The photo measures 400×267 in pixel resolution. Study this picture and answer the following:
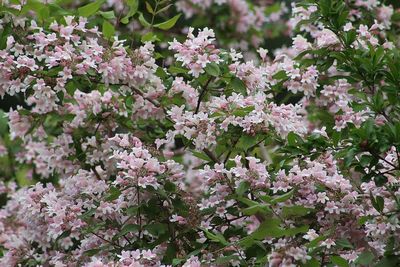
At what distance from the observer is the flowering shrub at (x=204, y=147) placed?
2.28m

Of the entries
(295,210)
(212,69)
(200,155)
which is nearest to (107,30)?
(212,69)

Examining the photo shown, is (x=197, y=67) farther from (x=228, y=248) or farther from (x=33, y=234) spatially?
(x=33, y=234)

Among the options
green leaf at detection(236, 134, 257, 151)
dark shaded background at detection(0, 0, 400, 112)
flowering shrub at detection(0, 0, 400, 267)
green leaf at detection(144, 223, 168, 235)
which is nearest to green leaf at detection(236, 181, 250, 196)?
flowering shrub at detection(0, 0, 400, 267)

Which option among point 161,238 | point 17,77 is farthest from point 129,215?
point 17,77

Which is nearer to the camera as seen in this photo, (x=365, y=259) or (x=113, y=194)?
(x=365, y=259)

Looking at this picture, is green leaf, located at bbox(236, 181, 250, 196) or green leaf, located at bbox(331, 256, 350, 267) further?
green leaf, located at bbox(236, 181, 250, 196)

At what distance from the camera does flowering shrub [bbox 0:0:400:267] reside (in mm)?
2275

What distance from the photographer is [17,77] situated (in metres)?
2.55

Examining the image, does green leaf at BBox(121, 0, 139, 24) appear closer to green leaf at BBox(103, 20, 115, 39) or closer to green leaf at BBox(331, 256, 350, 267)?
green leaf at BBox(103, 20, 115, 39)

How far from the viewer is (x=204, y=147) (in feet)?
8.02

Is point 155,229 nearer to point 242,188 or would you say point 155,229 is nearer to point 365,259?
point 242,188

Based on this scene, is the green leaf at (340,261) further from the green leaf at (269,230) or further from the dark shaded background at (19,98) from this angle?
the dark shaded background at (19,98)

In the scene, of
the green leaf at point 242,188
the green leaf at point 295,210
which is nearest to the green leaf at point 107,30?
the green leaf at point 242,188

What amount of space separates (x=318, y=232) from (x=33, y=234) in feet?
3.57
